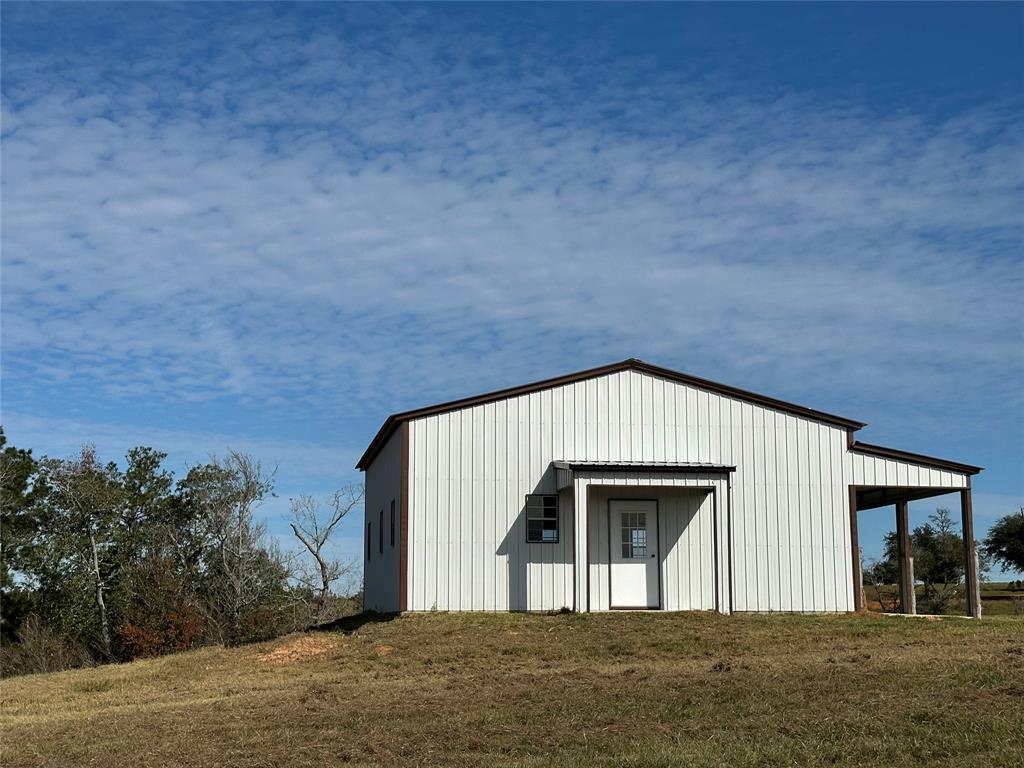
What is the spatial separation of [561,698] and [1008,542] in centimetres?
3919

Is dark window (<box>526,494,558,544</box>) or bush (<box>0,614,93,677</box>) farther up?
dark window (<box>526,494,558,544</box>)

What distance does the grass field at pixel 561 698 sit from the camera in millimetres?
11680

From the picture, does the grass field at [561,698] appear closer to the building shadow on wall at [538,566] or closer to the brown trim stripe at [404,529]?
the brown trim stripe at [404,529]

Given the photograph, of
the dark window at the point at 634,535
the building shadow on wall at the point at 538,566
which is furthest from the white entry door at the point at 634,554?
the building shadow on wall at the point at 538,566

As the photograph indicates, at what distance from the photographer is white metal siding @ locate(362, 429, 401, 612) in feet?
85.0

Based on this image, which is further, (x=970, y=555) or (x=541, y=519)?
(x=970, y=555)

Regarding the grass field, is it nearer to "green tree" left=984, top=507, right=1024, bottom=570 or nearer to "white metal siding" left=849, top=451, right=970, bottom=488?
"white metal siding" left=849, top=451, right=970, bottom=488

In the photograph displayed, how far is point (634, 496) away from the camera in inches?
998

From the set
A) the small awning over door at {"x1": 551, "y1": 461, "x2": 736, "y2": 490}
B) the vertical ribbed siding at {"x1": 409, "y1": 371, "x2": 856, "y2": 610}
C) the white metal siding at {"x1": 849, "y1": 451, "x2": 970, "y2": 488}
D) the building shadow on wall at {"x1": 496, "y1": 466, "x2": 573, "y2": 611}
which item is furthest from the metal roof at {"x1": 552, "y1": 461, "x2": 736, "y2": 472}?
the white metal siding at {"x1": 849, "y1": 451, "x2": 970, "y2": 488}

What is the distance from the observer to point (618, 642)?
20.6 meters

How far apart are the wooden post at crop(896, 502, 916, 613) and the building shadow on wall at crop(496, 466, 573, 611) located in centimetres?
839

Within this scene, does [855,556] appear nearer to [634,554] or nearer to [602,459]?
[634,554]

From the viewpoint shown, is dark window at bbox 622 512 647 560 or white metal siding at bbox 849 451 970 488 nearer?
dark window at bbox 622 512 647 560

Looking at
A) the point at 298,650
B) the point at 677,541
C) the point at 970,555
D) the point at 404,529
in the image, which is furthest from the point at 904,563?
the point at 298,650
